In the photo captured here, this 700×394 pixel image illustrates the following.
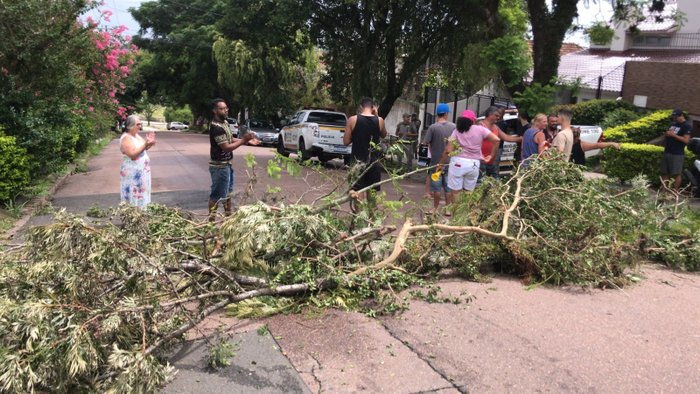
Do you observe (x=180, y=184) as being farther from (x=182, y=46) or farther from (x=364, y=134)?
(x=182, y=46)

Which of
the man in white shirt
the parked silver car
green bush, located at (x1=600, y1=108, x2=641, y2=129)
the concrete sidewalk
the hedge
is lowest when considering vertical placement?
the parked silver car

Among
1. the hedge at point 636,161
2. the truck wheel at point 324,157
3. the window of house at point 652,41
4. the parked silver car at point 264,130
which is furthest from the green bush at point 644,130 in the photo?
the parked silver car at point 264,130

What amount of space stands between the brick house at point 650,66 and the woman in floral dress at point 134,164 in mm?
11137

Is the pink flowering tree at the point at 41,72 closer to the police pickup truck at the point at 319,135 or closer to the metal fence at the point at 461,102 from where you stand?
the police pickup truck at the point at 319,135

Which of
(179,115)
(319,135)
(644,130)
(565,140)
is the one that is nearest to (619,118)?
(644,130)

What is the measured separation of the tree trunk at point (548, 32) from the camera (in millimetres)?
11547

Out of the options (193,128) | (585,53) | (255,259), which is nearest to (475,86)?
(255,259)

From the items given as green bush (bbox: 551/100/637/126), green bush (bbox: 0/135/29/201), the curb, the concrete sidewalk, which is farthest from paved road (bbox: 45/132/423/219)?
green bush (bbox: 551/100/637/126)

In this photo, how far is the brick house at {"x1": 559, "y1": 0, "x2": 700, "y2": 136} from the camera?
18.5m

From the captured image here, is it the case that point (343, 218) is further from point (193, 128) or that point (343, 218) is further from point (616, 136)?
point (193, 128)

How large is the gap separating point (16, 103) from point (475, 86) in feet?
36.9

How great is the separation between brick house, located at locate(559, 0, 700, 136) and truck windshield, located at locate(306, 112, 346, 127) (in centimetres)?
711

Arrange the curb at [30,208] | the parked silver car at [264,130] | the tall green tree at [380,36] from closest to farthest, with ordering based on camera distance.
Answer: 1. the curb at [30,208]
2. the tall green tree at [380,36]
3. the parked silver car at [264,130]

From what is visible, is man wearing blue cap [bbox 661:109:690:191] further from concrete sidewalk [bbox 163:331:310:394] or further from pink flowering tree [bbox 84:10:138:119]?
pink flowering tree [bbox 84:10:138:119]
